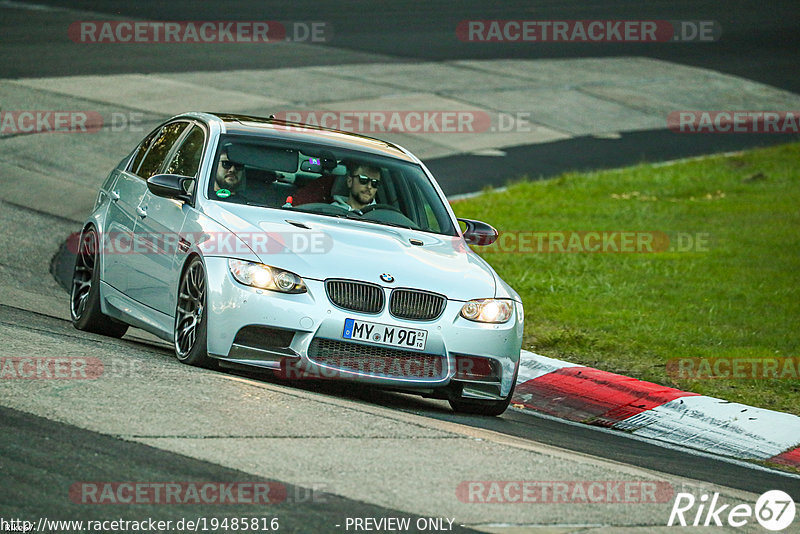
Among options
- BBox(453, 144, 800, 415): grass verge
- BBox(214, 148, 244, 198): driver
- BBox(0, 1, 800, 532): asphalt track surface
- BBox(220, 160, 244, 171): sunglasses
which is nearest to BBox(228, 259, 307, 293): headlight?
BBox(0, 1, 800, 532): asphalt track surface

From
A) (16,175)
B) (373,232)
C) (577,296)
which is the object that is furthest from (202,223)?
(16,175)

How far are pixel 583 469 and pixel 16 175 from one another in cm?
1114

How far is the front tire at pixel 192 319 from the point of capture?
7691 millimetres

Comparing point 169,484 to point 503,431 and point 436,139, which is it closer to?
point 503,431

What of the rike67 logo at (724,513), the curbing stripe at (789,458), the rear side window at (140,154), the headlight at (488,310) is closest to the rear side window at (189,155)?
the rear side window at (140,154)

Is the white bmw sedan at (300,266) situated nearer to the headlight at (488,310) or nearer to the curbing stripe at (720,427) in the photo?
the headlight at (488,310)

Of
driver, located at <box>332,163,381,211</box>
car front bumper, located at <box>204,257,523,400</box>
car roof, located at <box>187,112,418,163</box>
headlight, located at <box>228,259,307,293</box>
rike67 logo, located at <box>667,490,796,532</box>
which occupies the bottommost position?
rike67 logo, located at <box>667,490,796,532</box>

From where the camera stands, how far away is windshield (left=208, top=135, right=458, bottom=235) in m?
8.62

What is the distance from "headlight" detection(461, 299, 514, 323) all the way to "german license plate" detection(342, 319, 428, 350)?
0.36 meters

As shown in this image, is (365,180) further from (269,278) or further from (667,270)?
(667,270)

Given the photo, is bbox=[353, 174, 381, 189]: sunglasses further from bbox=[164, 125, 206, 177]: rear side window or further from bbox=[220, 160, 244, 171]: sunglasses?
bbox=[164, 125, 206, 177]: rear side window

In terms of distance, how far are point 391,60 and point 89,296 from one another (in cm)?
1982

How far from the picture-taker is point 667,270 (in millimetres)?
14266

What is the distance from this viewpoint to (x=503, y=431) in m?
7.91
